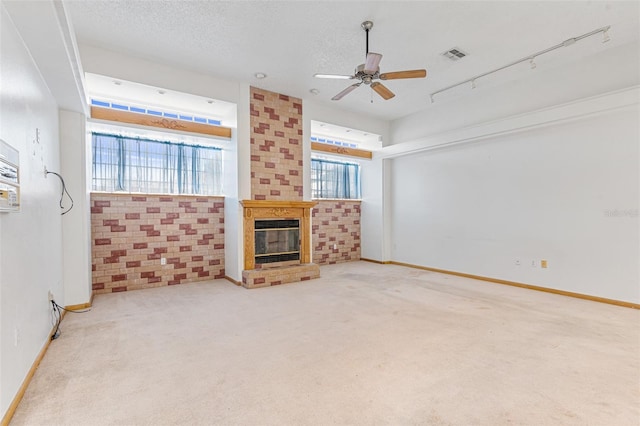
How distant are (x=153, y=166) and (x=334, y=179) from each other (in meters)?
3.87

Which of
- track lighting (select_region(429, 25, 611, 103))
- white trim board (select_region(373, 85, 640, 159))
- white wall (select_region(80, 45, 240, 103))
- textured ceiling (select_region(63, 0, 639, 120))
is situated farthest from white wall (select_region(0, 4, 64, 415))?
white trim board (select_region(373, 85, 640, 159))

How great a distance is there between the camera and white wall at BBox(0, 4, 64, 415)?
5.98 ft

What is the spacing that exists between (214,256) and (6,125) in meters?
3.66

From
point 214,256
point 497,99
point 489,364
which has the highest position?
point 497,99

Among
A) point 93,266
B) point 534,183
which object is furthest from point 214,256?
point 534,183

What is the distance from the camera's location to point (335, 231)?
23.1ft

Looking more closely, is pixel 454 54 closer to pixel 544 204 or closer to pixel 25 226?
pixel 544 204

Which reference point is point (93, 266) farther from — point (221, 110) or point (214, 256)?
point (221, 110)

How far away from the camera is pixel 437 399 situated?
1.87m

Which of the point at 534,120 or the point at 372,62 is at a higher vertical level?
the point at 372,62

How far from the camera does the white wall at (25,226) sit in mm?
1821

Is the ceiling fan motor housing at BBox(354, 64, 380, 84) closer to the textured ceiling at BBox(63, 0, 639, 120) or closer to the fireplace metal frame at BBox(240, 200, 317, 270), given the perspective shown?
the textured ceiling at BBox(63, 0, 639, 120)

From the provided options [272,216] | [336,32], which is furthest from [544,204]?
[272,216]

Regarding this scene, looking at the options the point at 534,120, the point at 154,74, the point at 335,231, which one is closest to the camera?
the point at 154,74
